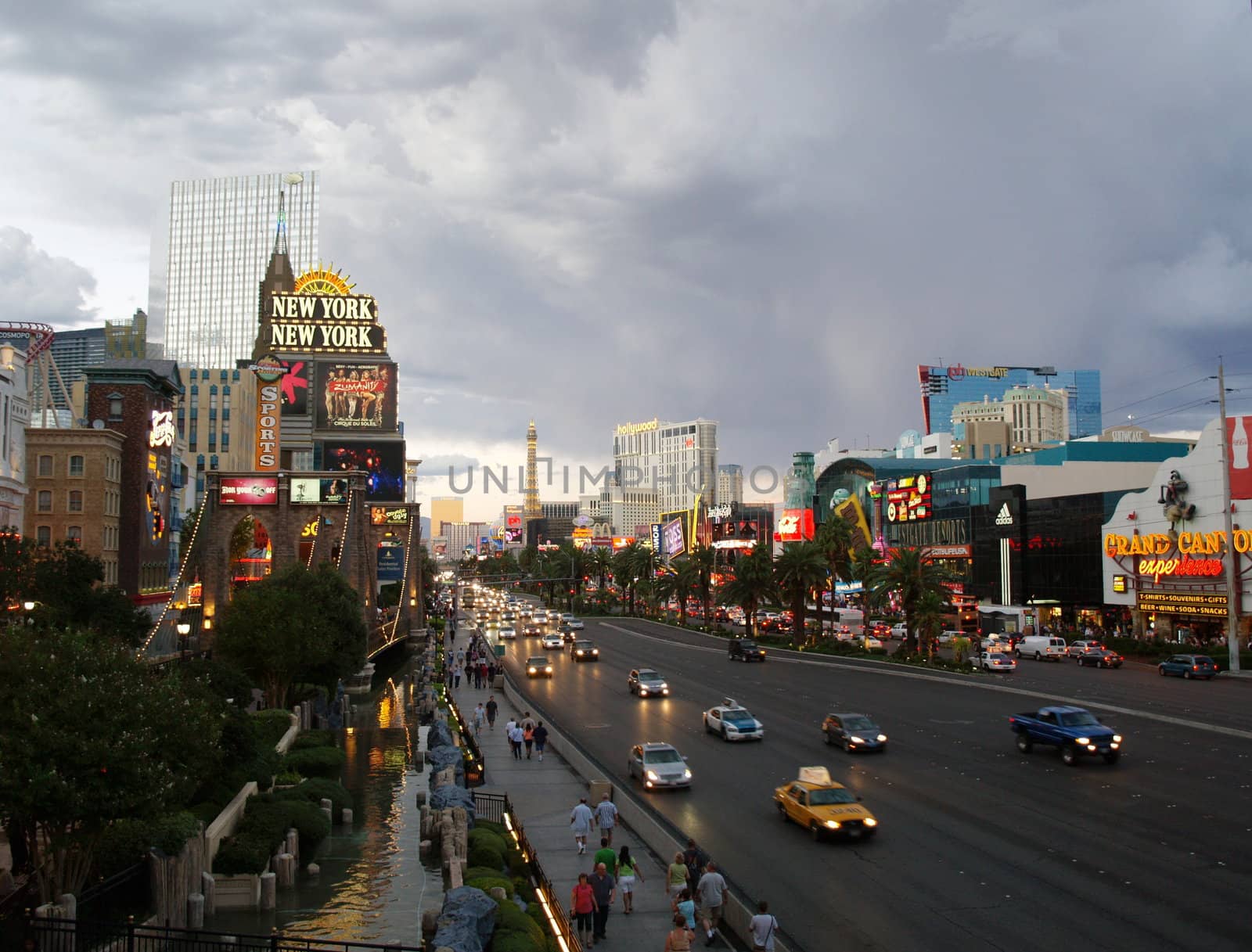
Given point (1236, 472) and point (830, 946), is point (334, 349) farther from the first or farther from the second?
point (830, 946)

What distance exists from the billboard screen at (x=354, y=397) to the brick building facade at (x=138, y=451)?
5127 centimetres

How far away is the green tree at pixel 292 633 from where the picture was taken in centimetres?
4238

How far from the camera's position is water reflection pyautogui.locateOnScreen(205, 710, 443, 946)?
58.2 ft

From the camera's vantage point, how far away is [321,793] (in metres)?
26.1

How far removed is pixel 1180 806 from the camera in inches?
941

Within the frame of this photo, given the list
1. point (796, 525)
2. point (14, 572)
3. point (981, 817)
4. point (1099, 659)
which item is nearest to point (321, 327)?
point (796, 525)

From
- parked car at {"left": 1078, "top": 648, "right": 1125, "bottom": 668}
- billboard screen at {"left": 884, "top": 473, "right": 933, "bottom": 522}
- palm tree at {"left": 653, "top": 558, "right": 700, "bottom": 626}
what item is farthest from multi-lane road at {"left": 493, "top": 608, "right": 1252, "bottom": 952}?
billboard screen at {"left": 884, "top": 473, "right": 933, "bottom": 522}

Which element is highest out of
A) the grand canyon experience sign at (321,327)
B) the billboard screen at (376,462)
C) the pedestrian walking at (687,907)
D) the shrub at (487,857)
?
the grand canyon experience sign at (321,327)

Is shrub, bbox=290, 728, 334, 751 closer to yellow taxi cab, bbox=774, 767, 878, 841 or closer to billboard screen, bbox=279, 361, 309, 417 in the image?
yellow taxi cab, bbox=774, 767, 878, 841

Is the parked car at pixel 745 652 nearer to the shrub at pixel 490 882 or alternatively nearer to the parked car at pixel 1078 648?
the parked car at pixel 1078 648

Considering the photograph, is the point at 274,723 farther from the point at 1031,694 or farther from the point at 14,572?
the point at 1031,694

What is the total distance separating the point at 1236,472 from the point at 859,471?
78.0 metres

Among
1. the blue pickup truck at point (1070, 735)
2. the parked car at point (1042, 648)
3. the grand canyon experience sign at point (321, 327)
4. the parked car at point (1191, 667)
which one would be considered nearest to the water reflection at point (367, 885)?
the blue pickup truck at point (1070, 735)

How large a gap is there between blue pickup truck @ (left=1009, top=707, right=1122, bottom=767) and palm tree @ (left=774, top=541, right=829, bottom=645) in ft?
128
